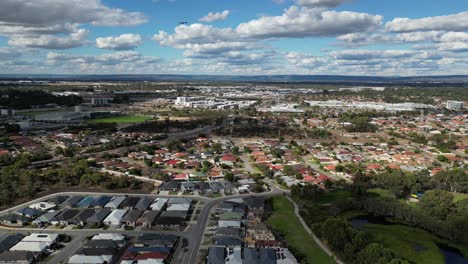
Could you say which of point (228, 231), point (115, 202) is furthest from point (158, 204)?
point (228, 231)

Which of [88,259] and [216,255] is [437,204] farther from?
[88,259]

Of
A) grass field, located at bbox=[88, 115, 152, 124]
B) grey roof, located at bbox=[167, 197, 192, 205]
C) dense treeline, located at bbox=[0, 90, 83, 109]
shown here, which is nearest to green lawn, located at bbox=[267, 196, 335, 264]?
grey roof, located at bbox=[167, 197, 192, 205]

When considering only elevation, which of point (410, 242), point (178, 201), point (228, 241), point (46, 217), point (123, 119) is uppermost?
point (123, 119)

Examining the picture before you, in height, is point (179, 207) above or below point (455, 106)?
below

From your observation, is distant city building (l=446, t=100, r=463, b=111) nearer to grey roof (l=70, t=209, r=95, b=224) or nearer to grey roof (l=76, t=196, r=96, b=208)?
grey roof (l=76, t=196, r=96, b=208)

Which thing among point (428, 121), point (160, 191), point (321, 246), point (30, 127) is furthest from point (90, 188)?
point (428, 121)
